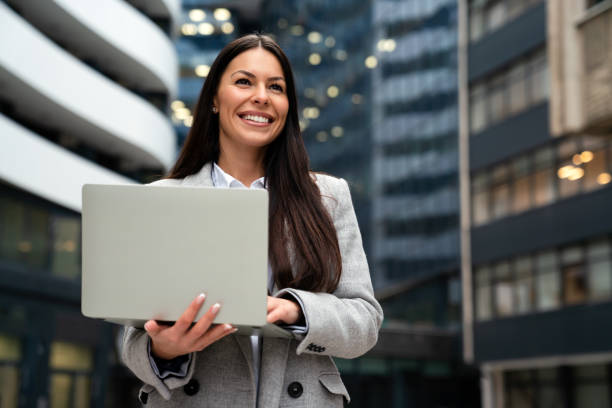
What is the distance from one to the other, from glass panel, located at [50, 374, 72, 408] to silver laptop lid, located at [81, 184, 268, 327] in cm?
2123

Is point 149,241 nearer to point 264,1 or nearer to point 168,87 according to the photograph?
point 168,87

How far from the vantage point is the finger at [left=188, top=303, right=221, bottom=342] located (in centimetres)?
203

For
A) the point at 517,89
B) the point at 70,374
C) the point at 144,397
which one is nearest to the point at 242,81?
the point at 144,397

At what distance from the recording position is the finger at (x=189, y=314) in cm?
204

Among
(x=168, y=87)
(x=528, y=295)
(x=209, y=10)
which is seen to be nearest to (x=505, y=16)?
(x=528, y=295)

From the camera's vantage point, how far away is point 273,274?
2.52 meters

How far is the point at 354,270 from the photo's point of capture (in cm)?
259

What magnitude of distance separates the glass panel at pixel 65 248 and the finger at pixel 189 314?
21.6 m

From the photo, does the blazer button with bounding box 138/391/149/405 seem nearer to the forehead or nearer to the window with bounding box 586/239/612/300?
the forehead

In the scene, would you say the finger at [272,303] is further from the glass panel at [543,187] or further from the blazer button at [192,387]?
the glass panel at [543,187]

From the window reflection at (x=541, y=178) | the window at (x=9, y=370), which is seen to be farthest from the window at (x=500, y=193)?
the window at (x=9, y=370)

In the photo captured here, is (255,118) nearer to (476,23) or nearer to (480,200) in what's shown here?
(480,200)

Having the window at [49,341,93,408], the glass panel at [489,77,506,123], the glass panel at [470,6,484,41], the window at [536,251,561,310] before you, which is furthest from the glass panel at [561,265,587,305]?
the window at [49,341,93,408]

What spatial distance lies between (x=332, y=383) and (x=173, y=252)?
685 millimetres
